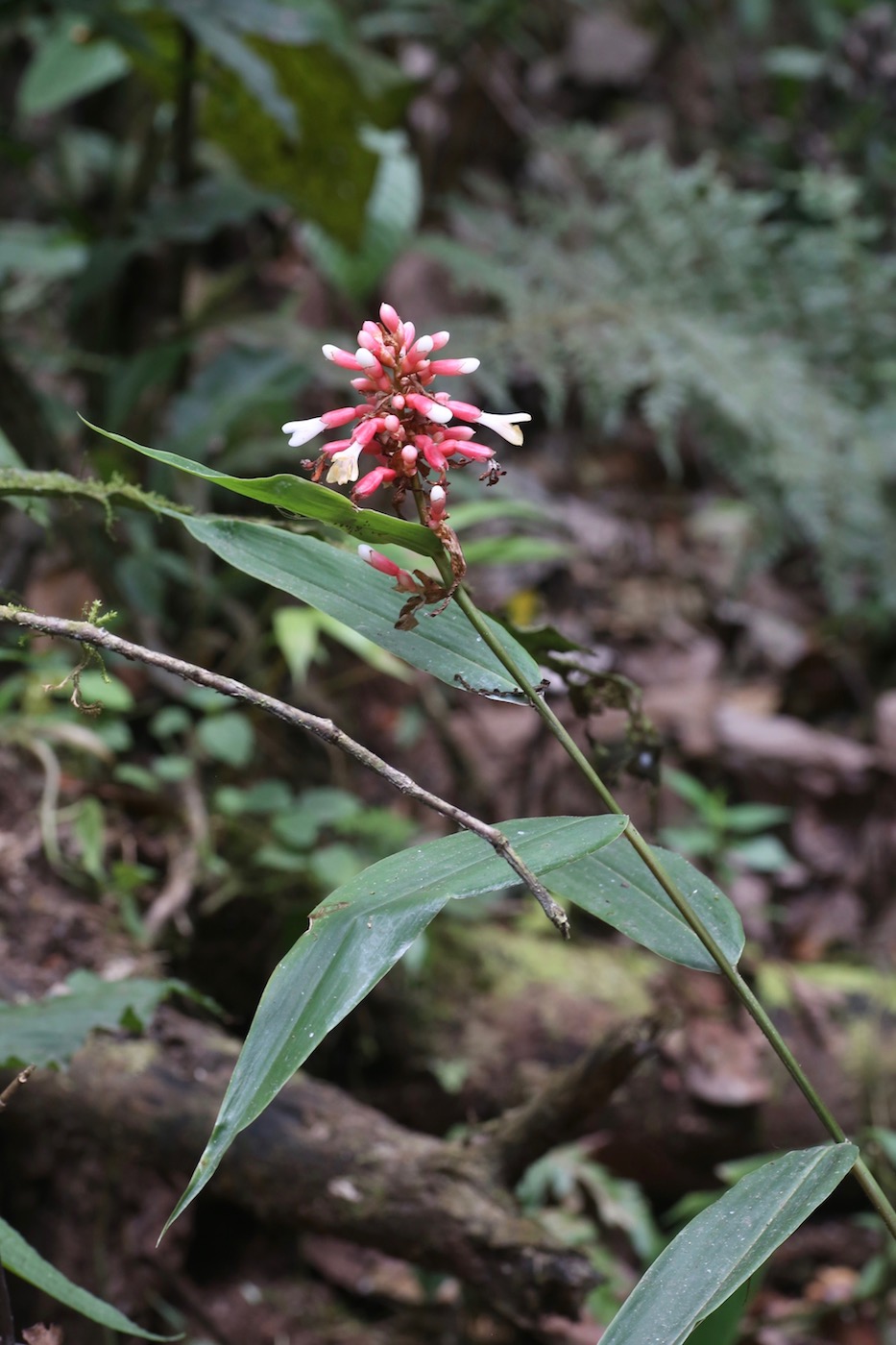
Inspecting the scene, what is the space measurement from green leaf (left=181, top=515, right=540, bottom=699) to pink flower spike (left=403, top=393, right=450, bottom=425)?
0.14 metres

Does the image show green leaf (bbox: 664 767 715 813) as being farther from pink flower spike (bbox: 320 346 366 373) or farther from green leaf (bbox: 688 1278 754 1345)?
pink flower spike (bbox: 320 346 366 373)

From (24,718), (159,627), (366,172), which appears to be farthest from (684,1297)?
(366,172)

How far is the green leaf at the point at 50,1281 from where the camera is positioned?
685 millimetres

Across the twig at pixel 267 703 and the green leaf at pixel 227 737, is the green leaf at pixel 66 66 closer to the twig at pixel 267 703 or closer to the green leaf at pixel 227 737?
the green leaf at pixel 227 737

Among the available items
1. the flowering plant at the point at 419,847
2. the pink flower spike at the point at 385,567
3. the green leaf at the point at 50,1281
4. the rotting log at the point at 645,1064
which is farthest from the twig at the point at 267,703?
the rotting log at the point at 645,1064

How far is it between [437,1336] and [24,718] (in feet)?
3.62

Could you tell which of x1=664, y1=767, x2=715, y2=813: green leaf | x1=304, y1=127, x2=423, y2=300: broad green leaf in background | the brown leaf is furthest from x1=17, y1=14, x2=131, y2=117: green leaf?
the brown leaf

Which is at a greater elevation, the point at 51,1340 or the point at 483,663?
the point at 483,663

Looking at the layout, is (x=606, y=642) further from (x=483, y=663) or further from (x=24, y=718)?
(x=483, y=663)

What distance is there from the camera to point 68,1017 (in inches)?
37.0

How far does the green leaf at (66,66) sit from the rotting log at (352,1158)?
192 cm

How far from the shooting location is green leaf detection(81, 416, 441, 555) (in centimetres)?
60

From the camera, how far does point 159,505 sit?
77cm

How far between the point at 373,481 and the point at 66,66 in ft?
7.02
